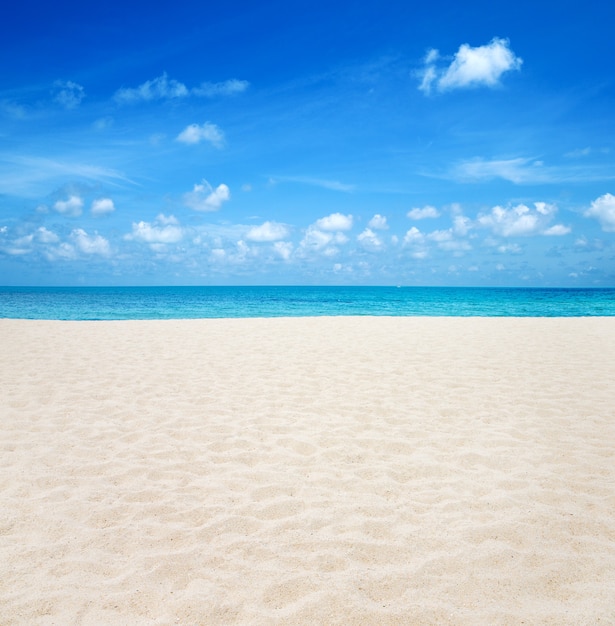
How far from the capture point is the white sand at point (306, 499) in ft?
8.83

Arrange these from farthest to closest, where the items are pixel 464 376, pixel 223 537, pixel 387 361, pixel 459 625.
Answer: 1. pixel 387 361
2. pixel 464 376
3. pixel 223 537
4. pixel 459 625

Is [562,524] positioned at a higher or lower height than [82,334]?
lower

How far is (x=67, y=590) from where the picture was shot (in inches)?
108

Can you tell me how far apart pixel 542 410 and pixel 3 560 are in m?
6.36

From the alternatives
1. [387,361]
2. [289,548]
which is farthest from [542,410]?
[289,548]

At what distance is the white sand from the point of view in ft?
8.83

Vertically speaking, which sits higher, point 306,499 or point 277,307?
point 277,307

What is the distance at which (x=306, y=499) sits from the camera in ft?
12.6

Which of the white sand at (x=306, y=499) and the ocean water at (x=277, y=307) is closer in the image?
the white sand at (x=306, y=499)

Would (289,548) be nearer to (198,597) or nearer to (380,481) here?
(198,597)

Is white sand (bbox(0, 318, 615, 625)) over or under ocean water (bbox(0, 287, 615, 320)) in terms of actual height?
under

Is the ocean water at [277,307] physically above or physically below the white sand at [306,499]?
above

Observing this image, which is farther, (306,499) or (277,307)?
(277,307)

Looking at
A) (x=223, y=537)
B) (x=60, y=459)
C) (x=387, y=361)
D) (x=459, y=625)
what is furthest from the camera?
(x=387, y=361)
